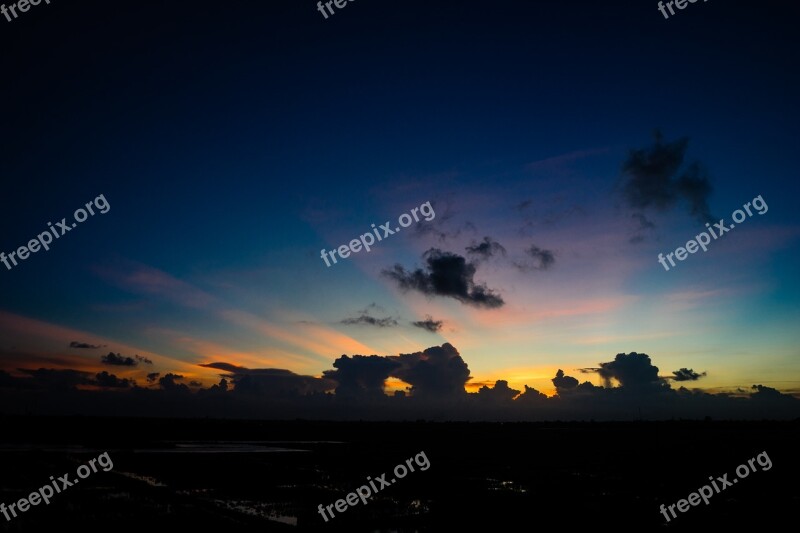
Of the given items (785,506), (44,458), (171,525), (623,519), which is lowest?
(785,506)

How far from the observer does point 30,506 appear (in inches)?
1271

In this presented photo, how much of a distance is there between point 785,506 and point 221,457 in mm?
61122

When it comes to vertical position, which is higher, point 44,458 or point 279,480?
point 44,458

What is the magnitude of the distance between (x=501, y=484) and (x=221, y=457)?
40.6 metres

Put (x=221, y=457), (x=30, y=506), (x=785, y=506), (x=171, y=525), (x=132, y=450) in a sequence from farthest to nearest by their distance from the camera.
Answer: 1. (x=132, y=450)
2. (x=221, y=457)
3. (x=785, y=506)
4. (x=30, y=506)
5. (x=171, y=525)

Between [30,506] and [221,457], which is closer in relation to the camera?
[30,506]

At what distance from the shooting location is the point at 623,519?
107ft

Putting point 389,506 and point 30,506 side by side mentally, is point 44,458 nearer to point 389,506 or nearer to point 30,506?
point 30,506

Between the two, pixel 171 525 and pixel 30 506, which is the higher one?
pixel 30 506

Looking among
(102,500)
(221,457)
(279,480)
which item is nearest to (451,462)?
(279,480)

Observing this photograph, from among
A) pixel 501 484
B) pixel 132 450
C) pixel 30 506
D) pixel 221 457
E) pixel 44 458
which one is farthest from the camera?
pixel 132 450

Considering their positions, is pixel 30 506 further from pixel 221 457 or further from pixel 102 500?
pixel 221 457

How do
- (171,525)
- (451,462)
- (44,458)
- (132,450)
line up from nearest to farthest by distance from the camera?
(171,525), (44,458), (451,462), (132,450)

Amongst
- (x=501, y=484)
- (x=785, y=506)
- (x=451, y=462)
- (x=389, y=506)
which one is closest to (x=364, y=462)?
(x=451, y=462)
